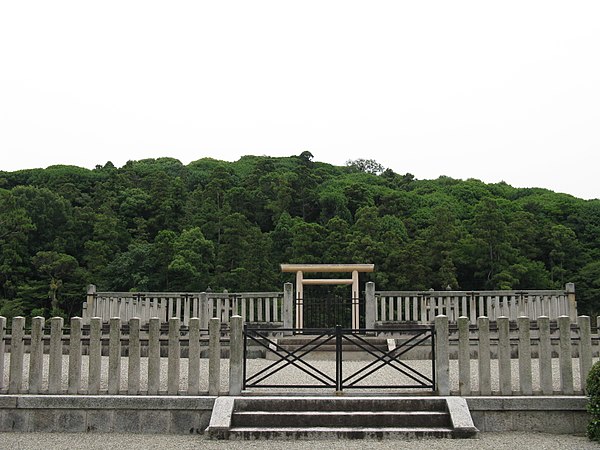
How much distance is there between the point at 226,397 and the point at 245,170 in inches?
1382

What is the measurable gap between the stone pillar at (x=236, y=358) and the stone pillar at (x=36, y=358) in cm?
235

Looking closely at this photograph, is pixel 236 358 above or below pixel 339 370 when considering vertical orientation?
above

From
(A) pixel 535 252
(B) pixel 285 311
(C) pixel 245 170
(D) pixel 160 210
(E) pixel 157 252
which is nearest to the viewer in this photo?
(B) pixel 285 311

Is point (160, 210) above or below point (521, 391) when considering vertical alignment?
above

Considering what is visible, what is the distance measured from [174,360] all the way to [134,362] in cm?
50

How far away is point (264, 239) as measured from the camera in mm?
25375

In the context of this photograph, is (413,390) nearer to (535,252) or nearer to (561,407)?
(561,407)

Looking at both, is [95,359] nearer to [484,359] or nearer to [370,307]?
[484,359]

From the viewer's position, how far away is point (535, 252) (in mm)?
27688

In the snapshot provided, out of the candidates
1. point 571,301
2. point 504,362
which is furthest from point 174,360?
point 571,301

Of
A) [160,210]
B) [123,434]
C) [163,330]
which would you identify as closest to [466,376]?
[123,434]

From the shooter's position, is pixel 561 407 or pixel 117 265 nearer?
pixel 561 407

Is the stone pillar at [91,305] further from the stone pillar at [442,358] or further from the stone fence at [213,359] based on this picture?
the stone pillar at [442,358]

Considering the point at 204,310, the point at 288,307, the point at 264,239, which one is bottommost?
the point at 204,310
